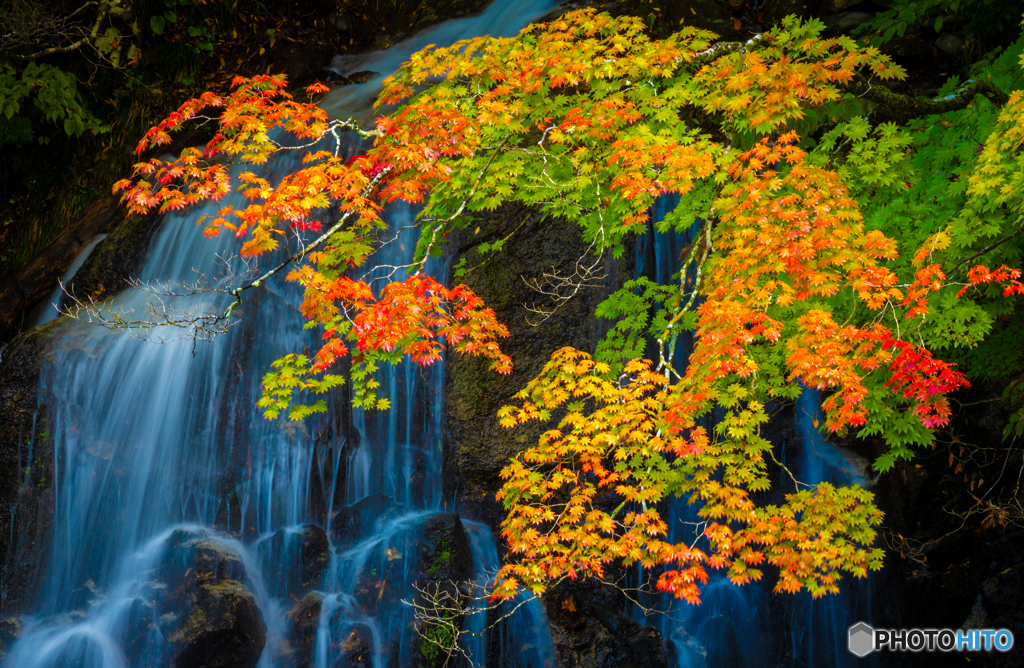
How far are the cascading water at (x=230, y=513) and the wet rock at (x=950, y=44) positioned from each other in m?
6.92

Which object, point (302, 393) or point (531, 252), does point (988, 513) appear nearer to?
point (531, 252)

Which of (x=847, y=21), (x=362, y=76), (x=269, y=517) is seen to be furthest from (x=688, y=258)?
(x=362, y=76)

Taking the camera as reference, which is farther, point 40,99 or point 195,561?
point 40,99

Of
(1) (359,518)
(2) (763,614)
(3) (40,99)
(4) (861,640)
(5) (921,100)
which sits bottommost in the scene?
(4) (861,640)

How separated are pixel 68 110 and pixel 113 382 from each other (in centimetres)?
520

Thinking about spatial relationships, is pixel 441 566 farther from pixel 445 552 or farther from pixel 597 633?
pixel 597 633

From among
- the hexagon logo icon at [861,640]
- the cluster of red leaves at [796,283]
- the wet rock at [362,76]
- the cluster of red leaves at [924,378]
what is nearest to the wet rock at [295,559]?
the cluster of red leaves at [796,283]

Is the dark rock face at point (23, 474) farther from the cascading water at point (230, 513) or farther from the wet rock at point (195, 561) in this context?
the wet rock at point (195, 561)

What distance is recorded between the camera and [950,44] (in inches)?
311

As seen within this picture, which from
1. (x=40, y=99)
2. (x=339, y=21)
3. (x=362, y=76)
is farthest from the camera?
(x=339, y=21)

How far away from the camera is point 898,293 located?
458cm

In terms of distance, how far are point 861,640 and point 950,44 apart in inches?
285

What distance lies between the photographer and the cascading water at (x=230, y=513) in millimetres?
7383

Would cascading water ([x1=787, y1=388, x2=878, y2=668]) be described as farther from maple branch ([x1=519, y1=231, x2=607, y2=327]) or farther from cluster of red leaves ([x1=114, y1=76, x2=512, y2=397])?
cluster of red leaves ([x1=114, y1=76, x2=512, y2=397])
